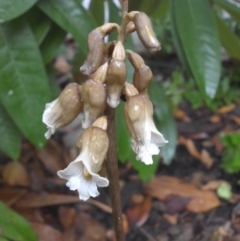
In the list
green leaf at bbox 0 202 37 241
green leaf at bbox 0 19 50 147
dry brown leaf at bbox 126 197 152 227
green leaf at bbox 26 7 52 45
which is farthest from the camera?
dry brown leaf at bbox 126 197 152 227

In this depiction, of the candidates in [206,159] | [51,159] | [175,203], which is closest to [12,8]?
[51,159]

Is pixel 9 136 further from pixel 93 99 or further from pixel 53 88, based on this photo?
pixel 93 99

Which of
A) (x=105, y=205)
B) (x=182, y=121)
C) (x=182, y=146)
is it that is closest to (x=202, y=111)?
(x=182, y=121)

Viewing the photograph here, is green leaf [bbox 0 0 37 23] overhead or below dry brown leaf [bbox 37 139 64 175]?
overhead

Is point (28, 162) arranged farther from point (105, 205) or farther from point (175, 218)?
point (175, 218)

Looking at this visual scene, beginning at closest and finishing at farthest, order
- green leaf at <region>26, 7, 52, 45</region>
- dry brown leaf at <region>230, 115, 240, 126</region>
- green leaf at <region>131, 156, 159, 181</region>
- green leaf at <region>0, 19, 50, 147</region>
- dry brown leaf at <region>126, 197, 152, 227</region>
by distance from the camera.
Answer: green leaf at <region>0, 19, 50, 147</region> → green leaf at <region>26, 7, 52, 45</region> → green leaf at <region>131, 156, 159, 181</region> → dry brown leaf at <region>126, 197, 152, 227</region> → dry brown leaf at <region>230, 115, 240, 126</region>

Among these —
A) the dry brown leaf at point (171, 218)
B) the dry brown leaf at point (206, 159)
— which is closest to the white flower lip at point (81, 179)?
the dry brown leaf at point (171, 218)

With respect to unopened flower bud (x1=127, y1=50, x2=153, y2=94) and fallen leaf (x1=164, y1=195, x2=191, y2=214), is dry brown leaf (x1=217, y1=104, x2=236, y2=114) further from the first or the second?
unopened flower bud (x1=127, y1=50, x2=153, y2=94)

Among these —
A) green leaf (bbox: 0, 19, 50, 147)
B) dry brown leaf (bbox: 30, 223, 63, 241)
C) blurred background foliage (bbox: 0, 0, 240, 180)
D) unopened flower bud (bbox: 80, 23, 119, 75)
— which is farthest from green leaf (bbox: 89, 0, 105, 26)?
unopened flower bud (bbox: 80, 23, 119, 75)
